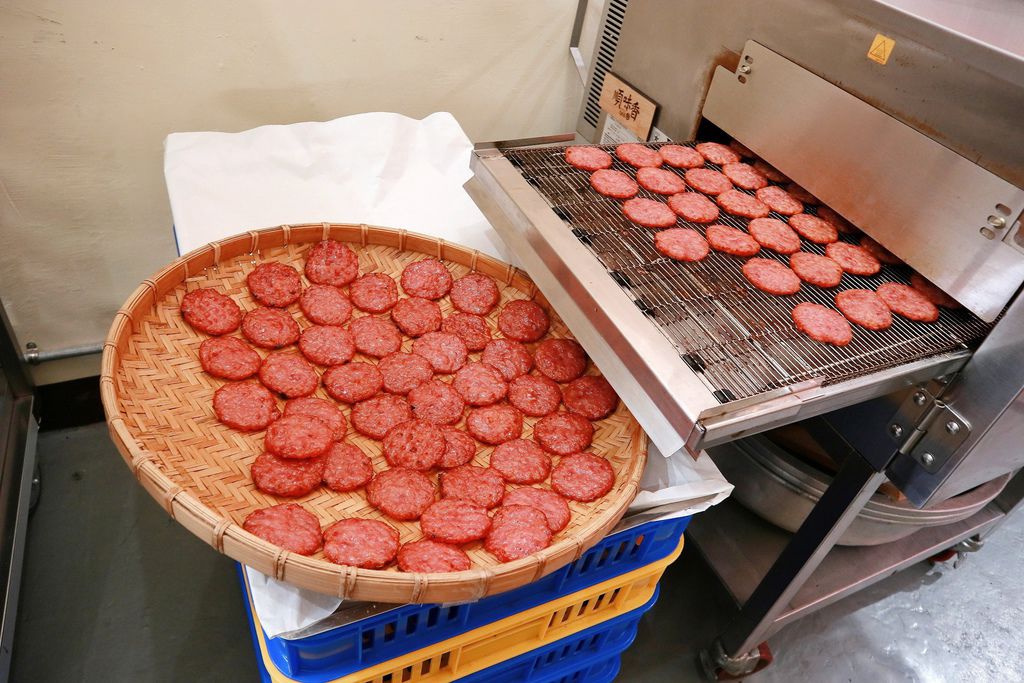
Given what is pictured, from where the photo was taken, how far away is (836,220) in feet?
5.60

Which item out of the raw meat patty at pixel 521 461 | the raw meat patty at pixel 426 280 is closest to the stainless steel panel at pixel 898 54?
the raw meat patty at pixel 426 280

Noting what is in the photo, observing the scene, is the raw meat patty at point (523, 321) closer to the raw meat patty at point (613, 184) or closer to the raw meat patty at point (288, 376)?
the raw meat patty at point (613, 184)

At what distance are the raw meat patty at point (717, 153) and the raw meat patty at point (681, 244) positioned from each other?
37cm

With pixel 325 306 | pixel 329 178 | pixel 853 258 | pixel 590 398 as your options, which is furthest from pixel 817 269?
pixel 329 178

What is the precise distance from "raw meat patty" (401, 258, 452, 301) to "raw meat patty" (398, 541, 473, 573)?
2.26 ft

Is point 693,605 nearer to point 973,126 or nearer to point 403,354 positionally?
point 403,354

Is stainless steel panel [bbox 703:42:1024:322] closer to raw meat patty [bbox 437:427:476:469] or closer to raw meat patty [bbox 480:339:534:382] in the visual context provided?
raw meat patty [bbox 480:339:534:382]

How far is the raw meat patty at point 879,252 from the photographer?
1.59m

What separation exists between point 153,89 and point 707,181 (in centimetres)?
157

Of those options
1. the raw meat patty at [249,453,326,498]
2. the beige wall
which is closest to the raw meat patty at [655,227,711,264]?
the raw meat patty at [249,453,326,498]

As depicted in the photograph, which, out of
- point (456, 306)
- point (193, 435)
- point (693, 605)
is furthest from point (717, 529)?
point (193, 435)

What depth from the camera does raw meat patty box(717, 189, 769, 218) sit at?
1665 mm

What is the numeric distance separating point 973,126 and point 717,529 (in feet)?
4.32

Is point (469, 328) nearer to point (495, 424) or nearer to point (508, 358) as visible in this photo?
point (508, 358)
